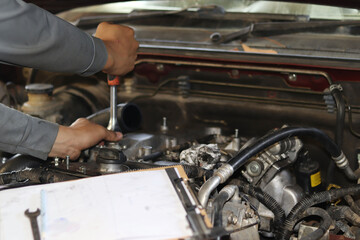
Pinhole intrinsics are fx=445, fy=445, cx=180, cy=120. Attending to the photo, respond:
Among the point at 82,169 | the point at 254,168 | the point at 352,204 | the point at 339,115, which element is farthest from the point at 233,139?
the point at 82,169

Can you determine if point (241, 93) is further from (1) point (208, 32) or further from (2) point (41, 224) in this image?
(2) point (41, 224)

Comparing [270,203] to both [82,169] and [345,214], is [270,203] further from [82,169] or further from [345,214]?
[82,169]

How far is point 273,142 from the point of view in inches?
56.1

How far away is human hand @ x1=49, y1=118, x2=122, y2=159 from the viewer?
1.50m

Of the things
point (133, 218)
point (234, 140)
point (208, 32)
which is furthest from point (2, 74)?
point (133, 218)

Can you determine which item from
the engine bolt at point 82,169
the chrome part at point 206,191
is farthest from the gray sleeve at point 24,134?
the chrome part at point 206,191

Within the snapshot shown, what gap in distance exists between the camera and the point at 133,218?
41.4 inches

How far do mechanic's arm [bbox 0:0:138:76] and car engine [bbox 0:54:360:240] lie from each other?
300 millimetres

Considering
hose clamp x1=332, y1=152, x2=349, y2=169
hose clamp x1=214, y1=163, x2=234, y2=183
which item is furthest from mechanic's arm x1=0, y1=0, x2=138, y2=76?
hose clamp x1=332, y1=152, x2=349, y2=169

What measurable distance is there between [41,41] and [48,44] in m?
0.02

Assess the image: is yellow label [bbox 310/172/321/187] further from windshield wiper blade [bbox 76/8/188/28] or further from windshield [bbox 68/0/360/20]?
windshield wiper blade [bbox 76/8/188/28]

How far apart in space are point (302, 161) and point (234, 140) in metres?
0.30

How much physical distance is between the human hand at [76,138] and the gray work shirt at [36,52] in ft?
0.10

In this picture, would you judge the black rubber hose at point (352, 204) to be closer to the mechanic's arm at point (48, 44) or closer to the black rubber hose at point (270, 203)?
the black rubber hose at point (270, 203)
